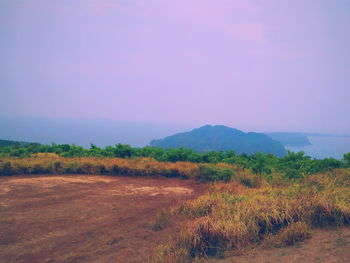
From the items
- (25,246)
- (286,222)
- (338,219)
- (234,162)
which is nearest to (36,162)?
(25,246)

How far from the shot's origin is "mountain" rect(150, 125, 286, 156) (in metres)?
73.4

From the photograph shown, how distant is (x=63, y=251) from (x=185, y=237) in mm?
2111

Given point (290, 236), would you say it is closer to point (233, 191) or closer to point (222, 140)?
point (233, 191)

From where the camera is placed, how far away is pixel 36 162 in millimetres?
11422

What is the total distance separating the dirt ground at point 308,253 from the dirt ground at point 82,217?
1631mm

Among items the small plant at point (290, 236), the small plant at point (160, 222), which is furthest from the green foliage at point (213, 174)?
the small plant at point (290, 236)

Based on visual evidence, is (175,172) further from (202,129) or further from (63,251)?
(202,129)

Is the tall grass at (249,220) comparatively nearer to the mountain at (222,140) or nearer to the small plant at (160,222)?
the small plant at (160,222)

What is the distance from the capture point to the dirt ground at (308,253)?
4461 mm

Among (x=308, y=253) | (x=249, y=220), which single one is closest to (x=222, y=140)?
(x=249, y=220)

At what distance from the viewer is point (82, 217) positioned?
6.72 m

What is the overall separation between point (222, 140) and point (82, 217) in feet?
251

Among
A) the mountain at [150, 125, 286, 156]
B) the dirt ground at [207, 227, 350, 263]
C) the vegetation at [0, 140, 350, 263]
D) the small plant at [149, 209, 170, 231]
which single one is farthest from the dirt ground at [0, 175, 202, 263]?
the mountain at [150, 125, 286, 156]

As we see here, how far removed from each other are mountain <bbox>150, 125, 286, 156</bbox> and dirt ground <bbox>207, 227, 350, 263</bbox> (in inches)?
2528
